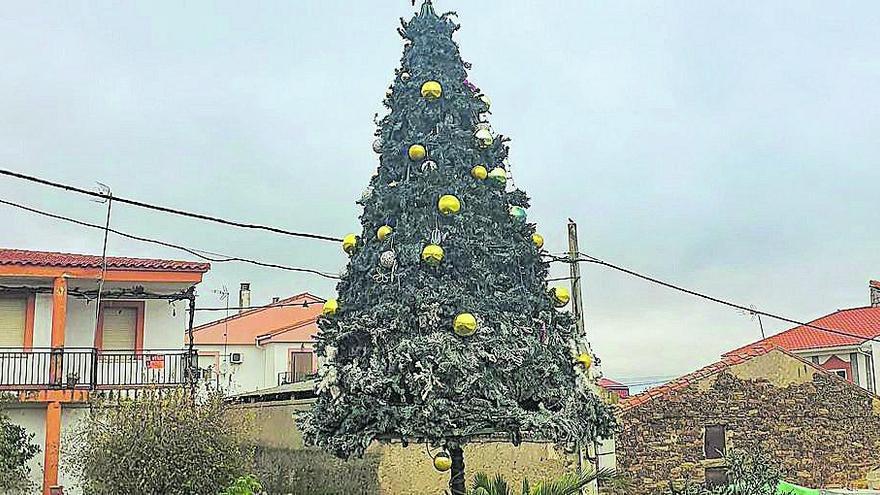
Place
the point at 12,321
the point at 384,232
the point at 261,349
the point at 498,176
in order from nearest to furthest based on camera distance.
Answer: the point at 384,232
the point at 498,176
the point at 12,321
the point at 261,349

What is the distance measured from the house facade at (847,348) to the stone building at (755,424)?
974 cm

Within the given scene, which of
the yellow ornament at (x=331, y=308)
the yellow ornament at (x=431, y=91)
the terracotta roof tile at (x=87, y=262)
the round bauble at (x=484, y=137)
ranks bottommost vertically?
the yellow ornament at (x=331, y=308)

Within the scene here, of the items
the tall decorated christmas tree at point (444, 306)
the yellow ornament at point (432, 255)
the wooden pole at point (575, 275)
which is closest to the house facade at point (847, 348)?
the wooden pole at point (575, 275)

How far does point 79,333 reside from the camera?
18453 mm

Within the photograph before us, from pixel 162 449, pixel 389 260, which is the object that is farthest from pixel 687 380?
pixel 389 260

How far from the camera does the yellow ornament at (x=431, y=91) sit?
7059mm

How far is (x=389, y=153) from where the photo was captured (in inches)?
283

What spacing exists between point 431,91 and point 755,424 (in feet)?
36.1

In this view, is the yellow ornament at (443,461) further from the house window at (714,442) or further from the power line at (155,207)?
the house window at (714,442)

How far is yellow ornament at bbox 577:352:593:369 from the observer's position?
7.17 metres

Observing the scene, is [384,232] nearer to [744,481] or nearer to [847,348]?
[744,481]

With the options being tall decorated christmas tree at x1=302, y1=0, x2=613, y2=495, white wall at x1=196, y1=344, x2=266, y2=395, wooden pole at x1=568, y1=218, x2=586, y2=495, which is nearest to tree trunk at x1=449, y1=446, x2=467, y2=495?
tall decorated christmas tree at x1=302, y1=0, x2=613, y2=495

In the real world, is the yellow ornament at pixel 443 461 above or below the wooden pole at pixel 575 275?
below

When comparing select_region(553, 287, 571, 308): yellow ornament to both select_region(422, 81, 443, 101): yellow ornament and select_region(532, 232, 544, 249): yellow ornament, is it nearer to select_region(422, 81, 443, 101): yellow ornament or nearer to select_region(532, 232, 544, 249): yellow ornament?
select_region(532, 232, 544, 249): yellow ornament
